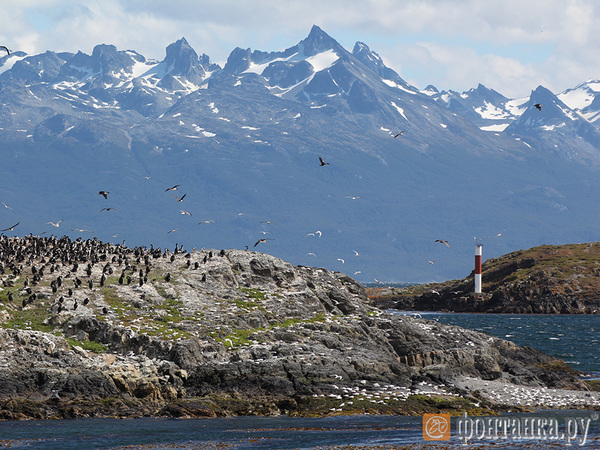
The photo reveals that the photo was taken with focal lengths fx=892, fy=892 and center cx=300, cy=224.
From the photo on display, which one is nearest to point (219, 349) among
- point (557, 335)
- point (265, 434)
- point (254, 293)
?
point (254, 293)

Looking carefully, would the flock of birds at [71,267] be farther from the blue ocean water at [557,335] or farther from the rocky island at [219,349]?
the blue ocean water at [557,335]

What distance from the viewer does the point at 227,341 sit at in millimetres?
75625

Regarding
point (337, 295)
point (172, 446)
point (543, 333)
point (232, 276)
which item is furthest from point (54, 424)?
point (543, 333)

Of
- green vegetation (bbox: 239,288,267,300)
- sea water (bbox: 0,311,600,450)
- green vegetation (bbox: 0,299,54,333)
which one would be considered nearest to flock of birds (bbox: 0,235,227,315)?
green vegetation (bbox: 0,299,54,333)

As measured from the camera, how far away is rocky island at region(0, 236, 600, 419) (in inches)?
2635

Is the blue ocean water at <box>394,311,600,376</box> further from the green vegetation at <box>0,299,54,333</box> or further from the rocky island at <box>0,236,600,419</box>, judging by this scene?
the green vegetation at <box>0,299,54,333</box>

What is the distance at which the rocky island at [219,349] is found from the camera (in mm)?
66938

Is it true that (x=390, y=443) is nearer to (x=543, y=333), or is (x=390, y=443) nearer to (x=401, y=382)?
(x=401, y=382)

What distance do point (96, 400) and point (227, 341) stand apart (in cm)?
1374

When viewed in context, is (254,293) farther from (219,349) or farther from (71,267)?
(71,267)

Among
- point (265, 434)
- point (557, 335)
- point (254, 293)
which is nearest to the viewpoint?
point (265, 434)

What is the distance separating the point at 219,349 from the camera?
73.9 meters

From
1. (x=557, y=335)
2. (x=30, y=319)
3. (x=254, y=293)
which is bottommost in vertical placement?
(x=557, y=335)

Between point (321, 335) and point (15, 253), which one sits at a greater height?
point (15, 253)
